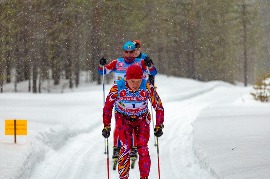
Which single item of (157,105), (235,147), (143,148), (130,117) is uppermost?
(157,105)

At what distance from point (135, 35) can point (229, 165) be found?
43.0m

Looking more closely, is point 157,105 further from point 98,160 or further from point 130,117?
Answer: point 98,160

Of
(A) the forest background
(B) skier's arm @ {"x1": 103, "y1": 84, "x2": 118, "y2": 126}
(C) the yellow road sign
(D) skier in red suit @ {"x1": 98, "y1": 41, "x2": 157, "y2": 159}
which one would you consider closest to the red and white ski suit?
(B) skier's arm @ {"x1": 103, "y1": 84, "x2": 118, "y2": 126}

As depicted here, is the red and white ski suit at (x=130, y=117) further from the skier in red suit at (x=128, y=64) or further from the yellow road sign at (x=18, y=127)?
the yellow road sign at (x=18, y=127)

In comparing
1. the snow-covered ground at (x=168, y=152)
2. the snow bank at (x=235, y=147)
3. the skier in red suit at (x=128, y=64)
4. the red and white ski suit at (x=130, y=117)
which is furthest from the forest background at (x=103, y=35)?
the red and white ski suit at (x=130, y=117)

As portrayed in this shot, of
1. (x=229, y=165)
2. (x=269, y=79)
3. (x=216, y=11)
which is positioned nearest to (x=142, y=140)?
(x=229, y=165)

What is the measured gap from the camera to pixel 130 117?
650 cm

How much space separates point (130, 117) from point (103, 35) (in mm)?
33870

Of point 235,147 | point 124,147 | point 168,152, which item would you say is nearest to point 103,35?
point 168,152

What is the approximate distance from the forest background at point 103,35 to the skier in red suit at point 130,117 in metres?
17.8

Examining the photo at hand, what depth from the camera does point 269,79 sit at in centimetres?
2330

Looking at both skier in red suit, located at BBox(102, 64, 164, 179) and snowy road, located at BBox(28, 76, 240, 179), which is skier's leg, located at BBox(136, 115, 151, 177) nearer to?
skier in red suit, located at BBox(102, 64, 164, 179)

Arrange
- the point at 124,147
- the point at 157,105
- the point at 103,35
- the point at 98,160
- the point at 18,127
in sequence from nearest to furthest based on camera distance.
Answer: the point at 124,147, the point at 157,105, the point at 98,160, the point at 18,127, the point at 103,35

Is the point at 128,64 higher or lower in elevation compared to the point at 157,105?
higher
